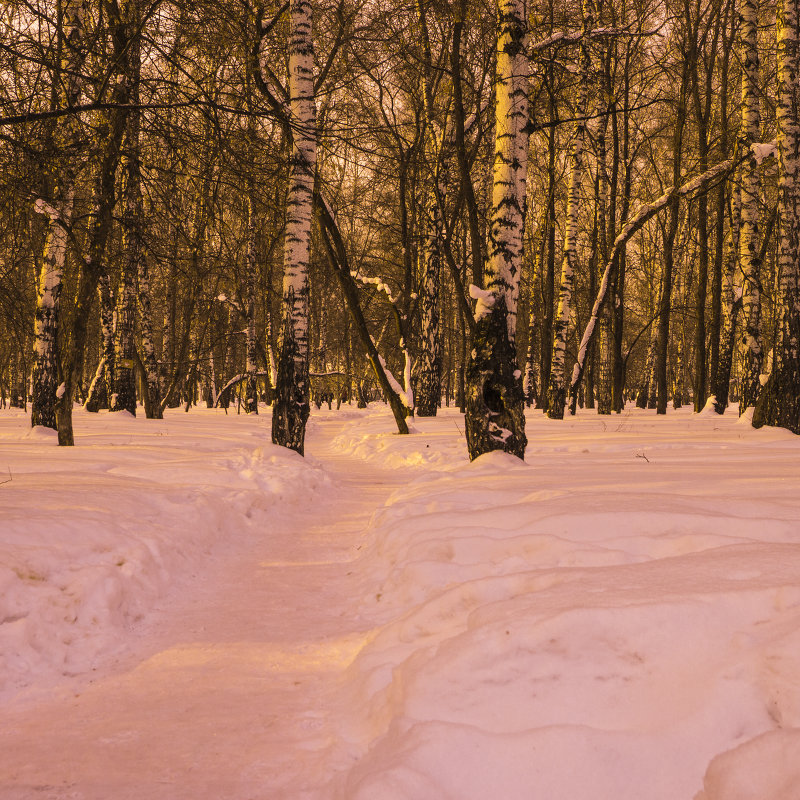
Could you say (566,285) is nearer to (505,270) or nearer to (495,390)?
(505,270)

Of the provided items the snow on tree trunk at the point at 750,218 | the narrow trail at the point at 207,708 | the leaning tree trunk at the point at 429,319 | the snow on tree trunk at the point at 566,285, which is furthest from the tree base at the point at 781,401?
the leaning tree trunk at the point at 429,319

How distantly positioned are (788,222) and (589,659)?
376 inches

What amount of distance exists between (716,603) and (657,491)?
253 cm

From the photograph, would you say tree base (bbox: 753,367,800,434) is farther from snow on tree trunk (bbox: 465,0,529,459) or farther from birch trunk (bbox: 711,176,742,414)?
birch trunk (bbox: 711,176,742,414)

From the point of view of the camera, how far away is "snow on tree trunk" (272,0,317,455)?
8430mm

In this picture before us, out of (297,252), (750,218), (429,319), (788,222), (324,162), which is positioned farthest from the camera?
(429,319)

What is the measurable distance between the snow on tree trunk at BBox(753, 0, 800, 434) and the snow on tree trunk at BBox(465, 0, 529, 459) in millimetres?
4863

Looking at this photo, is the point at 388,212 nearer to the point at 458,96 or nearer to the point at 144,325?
the point at 144,325

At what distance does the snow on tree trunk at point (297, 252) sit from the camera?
8.43 metres

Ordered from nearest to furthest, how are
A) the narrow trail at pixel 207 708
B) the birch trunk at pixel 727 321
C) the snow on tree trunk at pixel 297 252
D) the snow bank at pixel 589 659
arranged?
the snow bank at pixel 589 659 → the narrow trail at pixel 207 708 → the snow on tree trunk at pixel 297 252 → the birch trunk at pixel 727 321

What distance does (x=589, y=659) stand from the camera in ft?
7.54

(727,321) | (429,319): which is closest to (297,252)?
(429,319)

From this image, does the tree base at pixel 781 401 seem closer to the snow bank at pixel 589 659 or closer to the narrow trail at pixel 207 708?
the snow bank at pixel 589 659

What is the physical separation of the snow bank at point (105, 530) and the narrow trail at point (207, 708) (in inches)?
8.9
